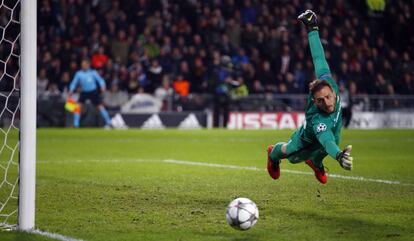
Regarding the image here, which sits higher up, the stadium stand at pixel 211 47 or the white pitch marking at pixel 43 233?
the stadium stand at pixel 211 47

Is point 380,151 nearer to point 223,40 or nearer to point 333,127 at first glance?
point 333,127

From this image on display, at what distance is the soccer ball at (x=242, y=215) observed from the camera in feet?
16.4

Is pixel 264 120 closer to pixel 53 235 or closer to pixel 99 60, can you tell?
pixel 99 60

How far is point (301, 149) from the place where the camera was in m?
6.79

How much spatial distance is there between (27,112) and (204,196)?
2.50 meters

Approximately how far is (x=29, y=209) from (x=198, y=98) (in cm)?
1559

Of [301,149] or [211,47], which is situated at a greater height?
[211,47]

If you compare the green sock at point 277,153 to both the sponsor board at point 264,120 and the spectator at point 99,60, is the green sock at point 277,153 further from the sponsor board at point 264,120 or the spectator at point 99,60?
the spectator at point 99,60

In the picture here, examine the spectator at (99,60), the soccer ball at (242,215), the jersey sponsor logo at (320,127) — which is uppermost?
the spectator at (99,60)

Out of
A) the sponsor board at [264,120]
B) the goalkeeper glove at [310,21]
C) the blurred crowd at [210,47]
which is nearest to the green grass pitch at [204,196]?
the goalkeeper glove at [310,21]

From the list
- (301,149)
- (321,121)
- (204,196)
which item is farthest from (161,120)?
(321,121)

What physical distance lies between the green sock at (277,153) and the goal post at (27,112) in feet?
9.11

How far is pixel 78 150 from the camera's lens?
43.2 feet

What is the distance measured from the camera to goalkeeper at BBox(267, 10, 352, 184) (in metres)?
6.06
